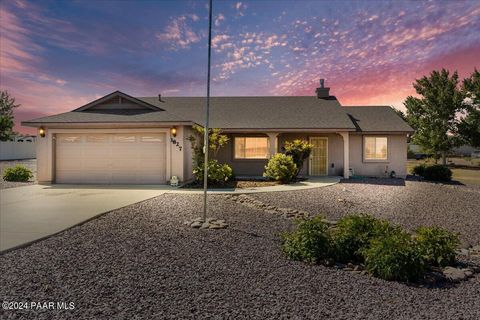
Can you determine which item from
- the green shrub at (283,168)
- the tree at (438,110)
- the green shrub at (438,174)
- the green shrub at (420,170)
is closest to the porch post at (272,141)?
the green shrub at (283,168)

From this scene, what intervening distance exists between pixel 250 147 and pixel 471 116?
26366 millimetres

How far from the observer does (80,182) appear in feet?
43.8

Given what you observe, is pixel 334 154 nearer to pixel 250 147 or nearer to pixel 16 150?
pixel 250 147

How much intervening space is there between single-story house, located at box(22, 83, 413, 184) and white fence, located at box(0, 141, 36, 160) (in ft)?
79.2

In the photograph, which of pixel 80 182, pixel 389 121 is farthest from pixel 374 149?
pixel 80 182

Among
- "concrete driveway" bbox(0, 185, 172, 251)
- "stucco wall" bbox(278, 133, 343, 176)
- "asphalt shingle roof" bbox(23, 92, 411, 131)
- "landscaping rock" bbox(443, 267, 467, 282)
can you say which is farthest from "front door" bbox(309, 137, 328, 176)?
"landscaping rock" bbox(443, 267, 467, 282)

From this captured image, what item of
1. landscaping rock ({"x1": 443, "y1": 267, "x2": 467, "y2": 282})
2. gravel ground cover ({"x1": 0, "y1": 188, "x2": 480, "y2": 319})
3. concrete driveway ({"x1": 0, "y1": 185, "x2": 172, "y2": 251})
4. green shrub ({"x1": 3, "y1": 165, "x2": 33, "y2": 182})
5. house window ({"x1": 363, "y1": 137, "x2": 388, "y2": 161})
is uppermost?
house window ({"x1": 363, "y1": 137, "x2": 388, "y2": 161})

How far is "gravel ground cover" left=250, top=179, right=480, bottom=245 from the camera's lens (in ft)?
23.8

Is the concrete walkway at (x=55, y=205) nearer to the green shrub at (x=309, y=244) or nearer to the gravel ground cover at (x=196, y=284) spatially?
the gravel ground cover at (x=196, y=284)

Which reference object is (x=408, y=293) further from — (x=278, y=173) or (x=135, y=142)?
(x=135, y=142)

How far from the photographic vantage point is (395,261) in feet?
12.9

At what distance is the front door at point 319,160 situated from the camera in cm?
1697

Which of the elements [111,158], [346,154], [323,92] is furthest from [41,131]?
[323,92]

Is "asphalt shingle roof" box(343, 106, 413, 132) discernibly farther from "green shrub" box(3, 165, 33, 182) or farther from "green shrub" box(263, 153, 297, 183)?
"green shrub" box(3, 165, 33, 182)
